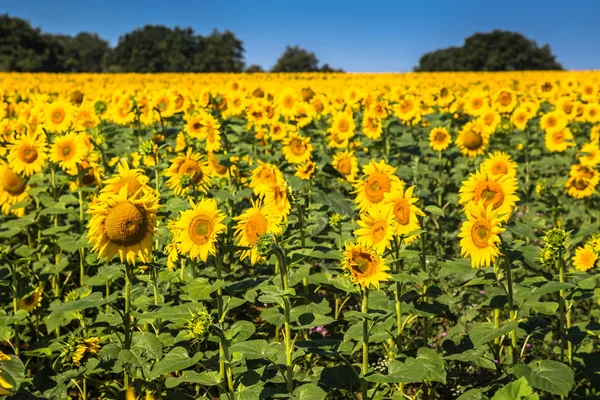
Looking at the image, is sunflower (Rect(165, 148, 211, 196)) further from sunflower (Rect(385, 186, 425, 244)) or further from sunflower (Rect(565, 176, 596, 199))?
sunflower (Rect(565, 176, 596, 199))

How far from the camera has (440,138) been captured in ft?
21.9

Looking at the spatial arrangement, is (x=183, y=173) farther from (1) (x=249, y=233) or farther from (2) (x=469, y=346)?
(2) (x=469, y=346)

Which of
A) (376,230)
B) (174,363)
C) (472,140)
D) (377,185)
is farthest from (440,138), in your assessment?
(174,363)

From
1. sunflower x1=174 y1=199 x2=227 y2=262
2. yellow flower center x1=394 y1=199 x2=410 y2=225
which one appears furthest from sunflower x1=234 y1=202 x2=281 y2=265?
yellow flower center x1=394 y1=199 x2=410 y2=225

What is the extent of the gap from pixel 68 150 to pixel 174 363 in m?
2.71

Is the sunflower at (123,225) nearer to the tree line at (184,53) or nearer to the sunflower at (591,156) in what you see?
the sunflower at (591,156)

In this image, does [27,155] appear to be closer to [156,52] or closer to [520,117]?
[520,117]

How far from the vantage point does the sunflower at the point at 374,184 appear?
361 cm

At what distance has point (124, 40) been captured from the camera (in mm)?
62156

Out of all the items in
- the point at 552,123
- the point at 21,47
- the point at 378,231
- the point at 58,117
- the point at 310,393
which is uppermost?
the point at 21,47

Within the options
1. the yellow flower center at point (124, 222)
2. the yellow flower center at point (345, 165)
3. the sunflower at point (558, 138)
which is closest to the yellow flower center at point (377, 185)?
the yellow flower center at point (124, 222)

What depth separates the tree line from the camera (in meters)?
55.1

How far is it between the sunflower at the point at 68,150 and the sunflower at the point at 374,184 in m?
2.40

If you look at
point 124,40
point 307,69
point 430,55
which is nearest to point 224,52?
point 124,40
